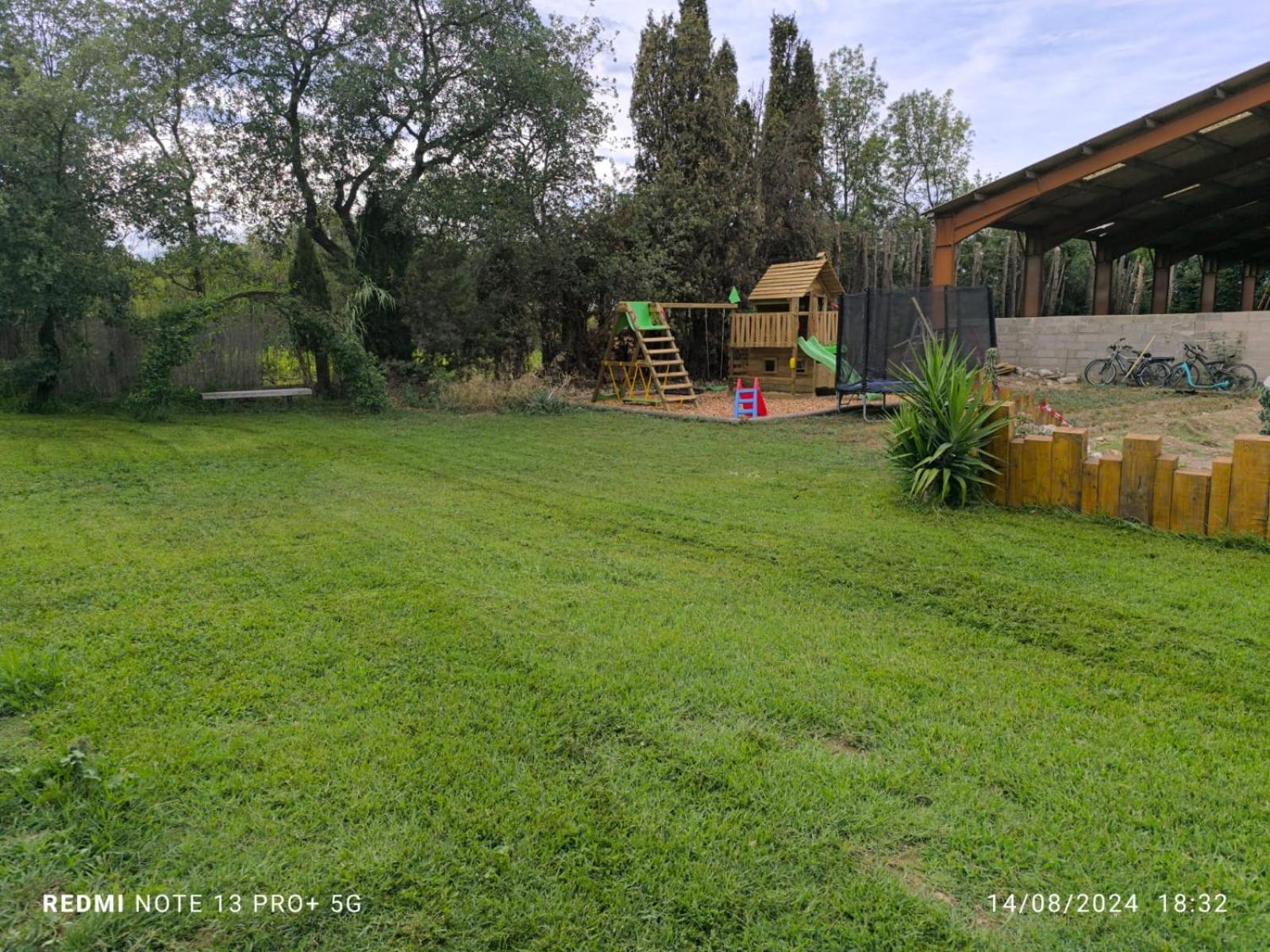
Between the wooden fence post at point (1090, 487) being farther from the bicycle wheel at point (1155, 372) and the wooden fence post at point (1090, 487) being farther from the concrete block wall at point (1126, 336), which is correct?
the concrete block wall at point (1126, 336)

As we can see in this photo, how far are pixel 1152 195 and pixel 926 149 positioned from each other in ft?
32.7

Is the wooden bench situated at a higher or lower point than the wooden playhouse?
lower

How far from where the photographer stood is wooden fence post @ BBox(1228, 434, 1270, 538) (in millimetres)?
3875

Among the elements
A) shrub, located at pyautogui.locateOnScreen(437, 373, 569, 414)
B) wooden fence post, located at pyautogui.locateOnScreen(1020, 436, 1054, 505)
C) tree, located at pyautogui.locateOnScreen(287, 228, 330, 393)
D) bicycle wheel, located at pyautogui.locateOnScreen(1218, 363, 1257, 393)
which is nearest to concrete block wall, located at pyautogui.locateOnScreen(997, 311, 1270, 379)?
bicycle wheel, located at pyautogui.locateOnScreen(1218, 363, 1257, 393)

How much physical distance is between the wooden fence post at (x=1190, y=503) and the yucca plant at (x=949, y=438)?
0.97m

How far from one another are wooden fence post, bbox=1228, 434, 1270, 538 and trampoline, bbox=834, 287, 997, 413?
172 inches

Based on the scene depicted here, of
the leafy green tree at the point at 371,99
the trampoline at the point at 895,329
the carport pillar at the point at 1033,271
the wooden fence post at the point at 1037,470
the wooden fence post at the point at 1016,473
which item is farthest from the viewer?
the carport pillar at the point at 1033,271

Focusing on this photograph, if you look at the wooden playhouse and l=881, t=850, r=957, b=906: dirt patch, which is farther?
the wooden playhouse

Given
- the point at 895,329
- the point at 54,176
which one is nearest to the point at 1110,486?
the point at 895,329

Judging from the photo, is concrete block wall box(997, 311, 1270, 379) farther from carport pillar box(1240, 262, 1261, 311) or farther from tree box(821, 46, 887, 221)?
tree box(821, 46, 887, 221)

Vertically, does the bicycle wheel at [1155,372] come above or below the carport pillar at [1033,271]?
below

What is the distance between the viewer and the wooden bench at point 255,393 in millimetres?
10711

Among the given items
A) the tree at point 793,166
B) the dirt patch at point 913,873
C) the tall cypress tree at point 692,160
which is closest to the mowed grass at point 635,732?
the dirt patch at point 913,873

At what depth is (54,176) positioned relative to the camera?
876 centimetres
